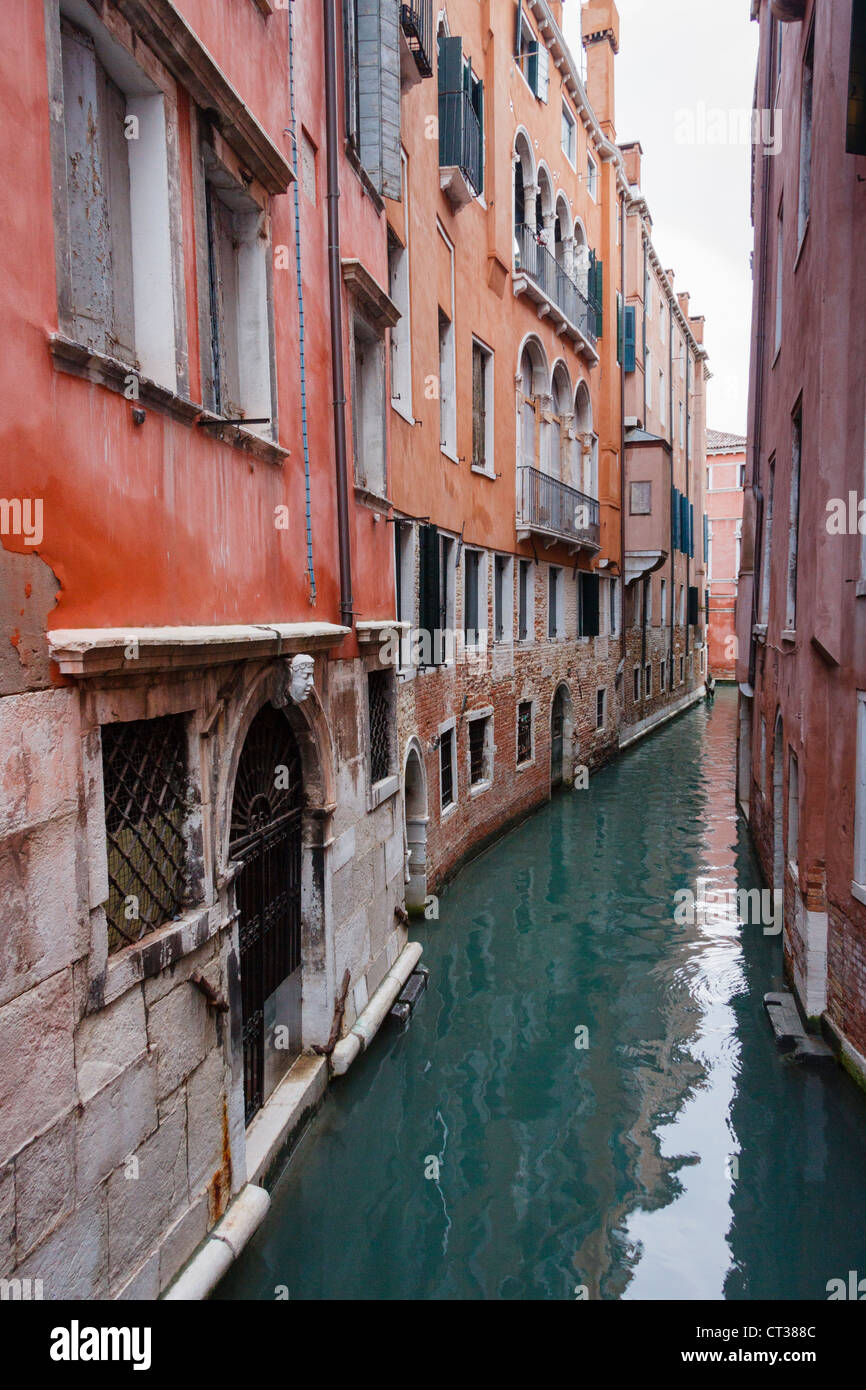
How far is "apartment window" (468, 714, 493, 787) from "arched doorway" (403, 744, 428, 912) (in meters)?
2.63

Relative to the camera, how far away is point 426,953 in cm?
944

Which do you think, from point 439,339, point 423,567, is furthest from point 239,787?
point 439,339

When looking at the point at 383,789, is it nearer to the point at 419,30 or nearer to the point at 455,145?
the point at 419,30

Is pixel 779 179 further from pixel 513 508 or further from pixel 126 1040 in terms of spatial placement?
pixel 126 1040

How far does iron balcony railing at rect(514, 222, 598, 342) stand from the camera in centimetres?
1521

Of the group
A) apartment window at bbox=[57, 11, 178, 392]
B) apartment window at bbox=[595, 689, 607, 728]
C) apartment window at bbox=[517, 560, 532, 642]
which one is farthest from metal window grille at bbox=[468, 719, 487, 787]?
apartment window at bbox=[57, 11, 178, 392]

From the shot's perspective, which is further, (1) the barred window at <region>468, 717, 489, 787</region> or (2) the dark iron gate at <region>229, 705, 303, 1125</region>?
(1) the barred window at <region>468, 717, 489, 787</region>

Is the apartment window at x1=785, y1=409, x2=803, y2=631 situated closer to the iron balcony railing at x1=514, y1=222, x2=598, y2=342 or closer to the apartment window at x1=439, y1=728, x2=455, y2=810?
the apartment window at x1=439, y1=728, x2=455, y2=810

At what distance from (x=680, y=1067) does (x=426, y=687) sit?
4.80 metres

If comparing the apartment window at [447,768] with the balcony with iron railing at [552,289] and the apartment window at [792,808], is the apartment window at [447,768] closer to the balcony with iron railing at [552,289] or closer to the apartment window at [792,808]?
the apartment window at [792,808]

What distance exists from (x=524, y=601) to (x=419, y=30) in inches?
333

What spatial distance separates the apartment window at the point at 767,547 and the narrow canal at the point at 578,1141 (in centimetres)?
425

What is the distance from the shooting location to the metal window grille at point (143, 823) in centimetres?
382

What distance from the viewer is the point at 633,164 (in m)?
24.0
